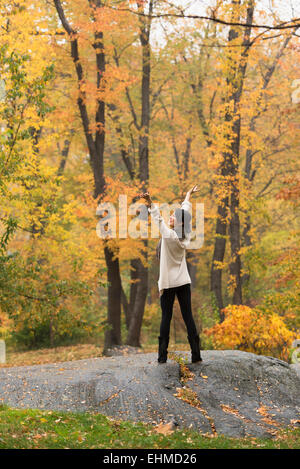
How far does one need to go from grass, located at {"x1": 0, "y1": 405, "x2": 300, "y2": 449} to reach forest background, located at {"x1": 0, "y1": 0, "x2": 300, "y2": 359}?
310cm

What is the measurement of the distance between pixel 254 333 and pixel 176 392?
391cm

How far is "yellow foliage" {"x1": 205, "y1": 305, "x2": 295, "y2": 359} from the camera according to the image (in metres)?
9.20

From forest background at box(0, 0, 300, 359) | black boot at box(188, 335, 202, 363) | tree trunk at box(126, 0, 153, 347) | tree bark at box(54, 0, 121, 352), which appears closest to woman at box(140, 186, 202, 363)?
black boot at box(188, 335, 202, 363)

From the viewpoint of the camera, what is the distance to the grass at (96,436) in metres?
4.43

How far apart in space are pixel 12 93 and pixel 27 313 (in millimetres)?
3615

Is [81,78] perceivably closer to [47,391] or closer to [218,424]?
[47,391]

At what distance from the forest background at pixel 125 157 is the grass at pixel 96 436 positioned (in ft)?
10.2

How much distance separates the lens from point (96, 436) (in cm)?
466

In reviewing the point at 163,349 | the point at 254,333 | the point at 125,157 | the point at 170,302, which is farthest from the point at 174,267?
the point at 125,157

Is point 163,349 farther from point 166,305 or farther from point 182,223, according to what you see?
point 182,223

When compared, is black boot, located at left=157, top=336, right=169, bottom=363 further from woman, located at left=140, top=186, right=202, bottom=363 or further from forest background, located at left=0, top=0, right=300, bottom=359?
forest background, located at left=0, top=0, right=300, bottom=359

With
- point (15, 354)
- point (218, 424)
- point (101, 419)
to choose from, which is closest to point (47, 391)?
point (101, 419)

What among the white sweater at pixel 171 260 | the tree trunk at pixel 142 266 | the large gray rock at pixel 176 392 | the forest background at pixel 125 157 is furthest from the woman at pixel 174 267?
the tree trunk at pixel 142 266
